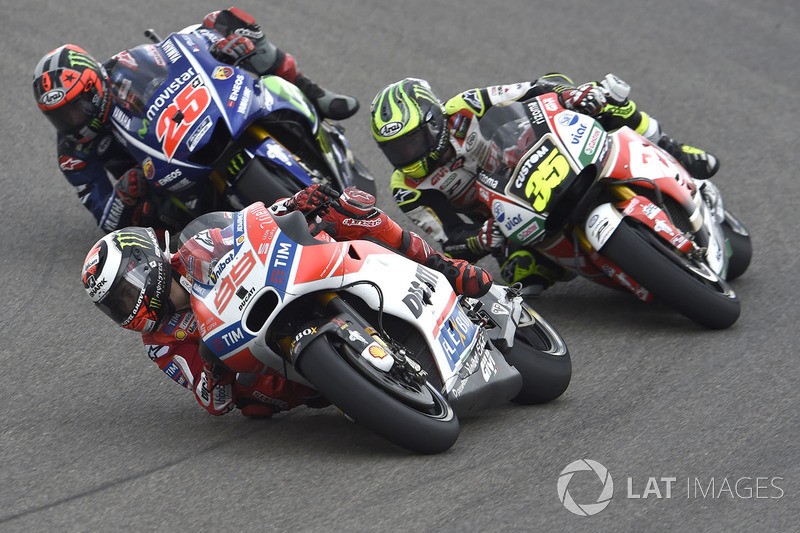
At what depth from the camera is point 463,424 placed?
5547mm

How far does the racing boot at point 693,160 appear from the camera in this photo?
7656 mm

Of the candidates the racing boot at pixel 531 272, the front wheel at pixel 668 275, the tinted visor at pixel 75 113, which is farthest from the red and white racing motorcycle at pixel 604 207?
the tinted visor at pixel 75 113

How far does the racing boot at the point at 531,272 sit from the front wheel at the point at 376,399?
98.0 inches

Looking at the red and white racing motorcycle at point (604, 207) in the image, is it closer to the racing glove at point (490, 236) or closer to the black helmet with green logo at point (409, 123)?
the racing glove at point (490, 236)

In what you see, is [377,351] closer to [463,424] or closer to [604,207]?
[463,424]

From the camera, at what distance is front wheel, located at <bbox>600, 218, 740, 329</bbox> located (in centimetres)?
630

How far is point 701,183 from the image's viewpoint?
7.47 meters

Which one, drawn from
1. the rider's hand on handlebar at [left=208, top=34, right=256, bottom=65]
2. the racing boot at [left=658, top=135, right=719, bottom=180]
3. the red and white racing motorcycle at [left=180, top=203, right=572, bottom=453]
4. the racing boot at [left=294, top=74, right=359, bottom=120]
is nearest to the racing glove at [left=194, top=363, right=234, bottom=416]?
the red and white racing motorcycle at [left=180, top=203, right=572, bottom=453]

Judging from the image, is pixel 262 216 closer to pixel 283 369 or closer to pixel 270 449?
pixel 283 369

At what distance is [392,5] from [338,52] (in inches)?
54.6

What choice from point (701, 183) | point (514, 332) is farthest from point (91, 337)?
point (701, 183)

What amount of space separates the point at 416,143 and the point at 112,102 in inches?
81.0

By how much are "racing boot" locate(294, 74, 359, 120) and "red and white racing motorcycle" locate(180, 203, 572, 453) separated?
10.6 ft

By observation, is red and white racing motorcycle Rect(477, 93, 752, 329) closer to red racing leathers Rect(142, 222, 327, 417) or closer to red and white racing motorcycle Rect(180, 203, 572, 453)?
red and white racing motorcycle Rect(180, 203, 572, 453)
